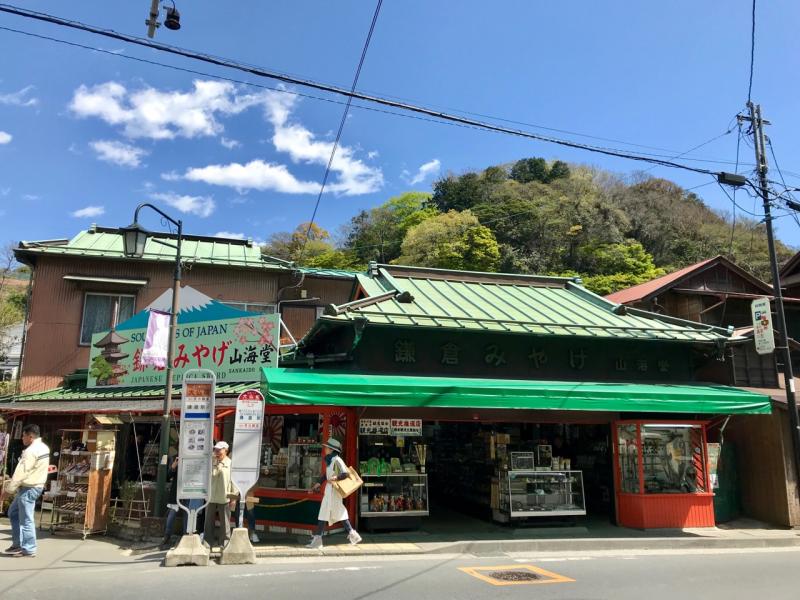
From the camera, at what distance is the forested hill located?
42.2 meters

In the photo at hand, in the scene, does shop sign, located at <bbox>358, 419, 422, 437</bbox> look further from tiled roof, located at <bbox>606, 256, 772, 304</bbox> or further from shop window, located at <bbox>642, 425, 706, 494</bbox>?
tiled roof, located at <bbox>606, 256, 772, 304</bbox>

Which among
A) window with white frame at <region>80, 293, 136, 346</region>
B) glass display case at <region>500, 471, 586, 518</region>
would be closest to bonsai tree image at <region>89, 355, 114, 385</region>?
window with white frame at <region>80, 293, 136, 346</region>

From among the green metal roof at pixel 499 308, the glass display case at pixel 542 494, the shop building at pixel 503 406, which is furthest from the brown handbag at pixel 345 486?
the glass display case at pixel 542 494

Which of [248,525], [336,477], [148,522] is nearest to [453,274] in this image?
[336,477]

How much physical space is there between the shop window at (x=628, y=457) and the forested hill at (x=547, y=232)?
2640cm

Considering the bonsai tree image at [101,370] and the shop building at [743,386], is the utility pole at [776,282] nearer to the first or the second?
the shop building at [743,386]

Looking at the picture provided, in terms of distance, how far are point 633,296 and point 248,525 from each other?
1640 centimetres

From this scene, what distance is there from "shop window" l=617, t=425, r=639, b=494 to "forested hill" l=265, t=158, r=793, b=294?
86.6ft

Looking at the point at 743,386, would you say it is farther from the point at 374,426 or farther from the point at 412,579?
the point at 412,579

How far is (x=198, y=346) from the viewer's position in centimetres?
1442

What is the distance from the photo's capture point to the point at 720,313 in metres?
20.9

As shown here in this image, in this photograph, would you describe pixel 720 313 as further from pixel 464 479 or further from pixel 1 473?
pixel 1 473

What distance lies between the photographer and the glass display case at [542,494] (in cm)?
1270

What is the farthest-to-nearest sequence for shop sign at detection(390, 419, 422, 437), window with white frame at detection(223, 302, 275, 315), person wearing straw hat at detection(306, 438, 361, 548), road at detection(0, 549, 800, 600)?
window with white frame at detection(223, 302, 275, 315) < shop sign at detection(390, 419, 422, 437) < person wearing straw hat at detection(306, 438, 361, 548) < road at detection(0, 549, 800, 600)
